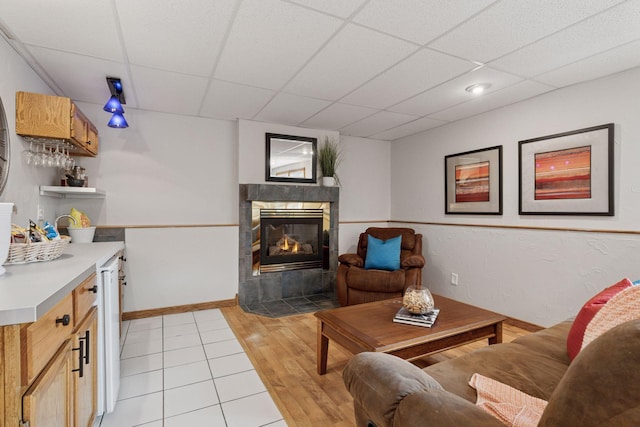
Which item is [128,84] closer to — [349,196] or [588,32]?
[349,196]

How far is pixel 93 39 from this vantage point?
1.98m

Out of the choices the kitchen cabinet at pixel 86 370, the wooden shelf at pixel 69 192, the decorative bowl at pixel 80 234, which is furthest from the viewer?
the decorative bowl at pixel 80 234

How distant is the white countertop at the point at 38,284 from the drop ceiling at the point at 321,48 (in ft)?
4.48

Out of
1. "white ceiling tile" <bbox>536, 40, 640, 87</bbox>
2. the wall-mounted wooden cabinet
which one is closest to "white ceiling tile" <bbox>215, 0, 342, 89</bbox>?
the wall-mounted wooden cabinet

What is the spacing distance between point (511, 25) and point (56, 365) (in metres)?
2.72

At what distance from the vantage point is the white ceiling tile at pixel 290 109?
308 cm

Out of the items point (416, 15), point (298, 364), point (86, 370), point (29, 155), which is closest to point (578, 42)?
point (416, 15)

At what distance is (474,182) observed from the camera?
3570 millimetres

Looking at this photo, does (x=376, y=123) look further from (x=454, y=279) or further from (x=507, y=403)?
(x=507, y=403)

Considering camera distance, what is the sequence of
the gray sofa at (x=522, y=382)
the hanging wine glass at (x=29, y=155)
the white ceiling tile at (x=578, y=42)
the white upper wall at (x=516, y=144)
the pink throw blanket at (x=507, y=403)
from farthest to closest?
1. the white upper wall at (x=516, y=144)
2. the hanging wine glass at (x=29, y=155)
3. the white ceiling tile at (x=578, y=42)
4. the pink throw blanket at (x=507, y=403)
5. the gray sofa at (x=522, y=382)

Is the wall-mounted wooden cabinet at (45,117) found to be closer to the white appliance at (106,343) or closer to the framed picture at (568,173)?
the white appliance at (106,343)

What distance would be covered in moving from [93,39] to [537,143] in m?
3.66

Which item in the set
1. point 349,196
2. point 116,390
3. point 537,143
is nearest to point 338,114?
point 349,196

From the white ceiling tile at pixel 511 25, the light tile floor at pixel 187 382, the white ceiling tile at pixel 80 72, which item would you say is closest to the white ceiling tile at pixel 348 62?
the white ceiling tile at pixel 511 25
